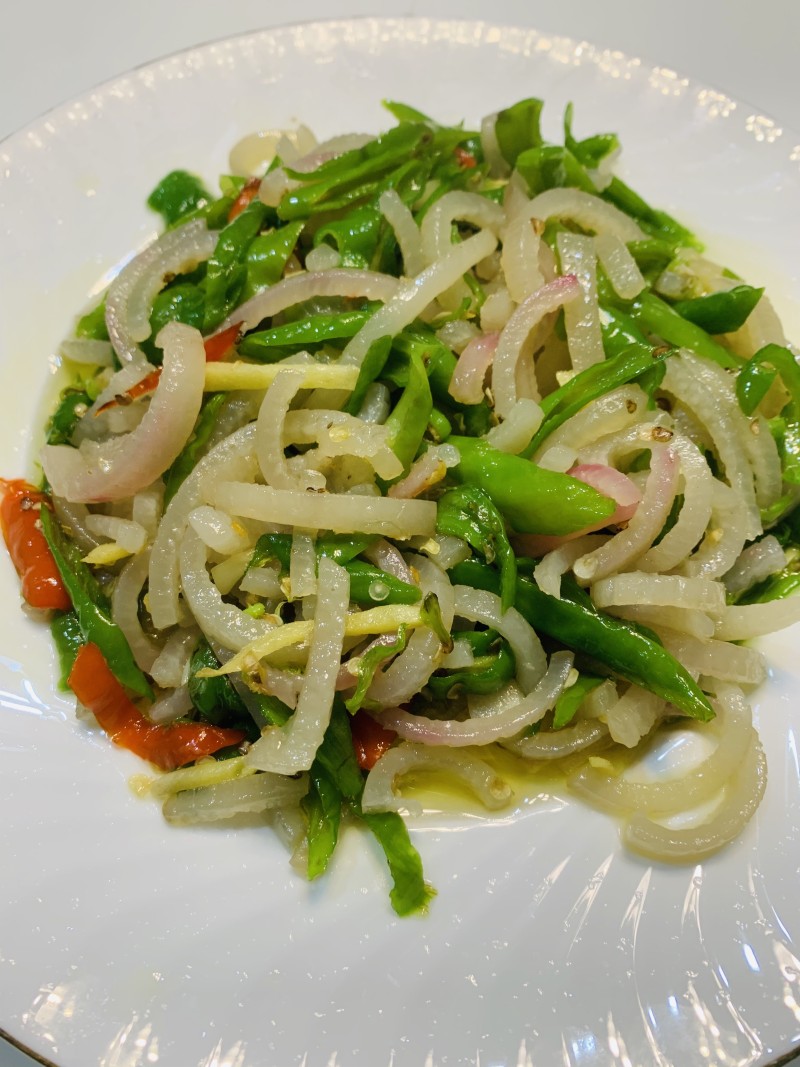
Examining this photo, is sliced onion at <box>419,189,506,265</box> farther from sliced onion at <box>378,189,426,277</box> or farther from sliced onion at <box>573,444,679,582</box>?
sliced onion at <box>573,444,679,582</box>

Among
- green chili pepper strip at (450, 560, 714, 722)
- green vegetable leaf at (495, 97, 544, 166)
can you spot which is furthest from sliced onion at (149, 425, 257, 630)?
green vegetable leaf at (495, 97, 544, 166)

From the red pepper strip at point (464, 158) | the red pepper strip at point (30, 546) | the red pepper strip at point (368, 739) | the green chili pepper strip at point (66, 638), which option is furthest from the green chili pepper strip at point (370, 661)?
the red pepper strip at point (464, 158)

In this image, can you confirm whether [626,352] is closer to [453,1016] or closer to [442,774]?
[442,774]

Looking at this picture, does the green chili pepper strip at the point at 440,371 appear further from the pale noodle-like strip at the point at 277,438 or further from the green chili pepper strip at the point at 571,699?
the green chili pepper strip at the point at 571,699

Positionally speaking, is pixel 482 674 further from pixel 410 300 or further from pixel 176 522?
pixel 410 300

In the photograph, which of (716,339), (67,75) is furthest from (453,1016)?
(67,75)

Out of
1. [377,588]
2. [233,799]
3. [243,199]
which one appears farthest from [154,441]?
[243,199]
